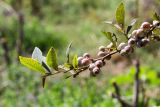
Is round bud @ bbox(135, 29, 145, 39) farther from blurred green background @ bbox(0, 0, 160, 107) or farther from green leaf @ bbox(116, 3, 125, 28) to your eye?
blurred green background @ bbox(0, 0, 160, 107)

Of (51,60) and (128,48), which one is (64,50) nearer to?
(51,60)

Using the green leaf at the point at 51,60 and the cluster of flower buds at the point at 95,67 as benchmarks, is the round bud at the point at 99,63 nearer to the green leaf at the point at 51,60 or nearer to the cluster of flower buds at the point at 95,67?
the cluster of flower buds at the point at 95,67

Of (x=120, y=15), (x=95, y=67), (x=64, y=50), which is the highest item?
(x=64, y=50)

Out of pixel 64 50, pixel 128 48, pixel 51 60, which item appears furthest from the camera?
pixel 64 50

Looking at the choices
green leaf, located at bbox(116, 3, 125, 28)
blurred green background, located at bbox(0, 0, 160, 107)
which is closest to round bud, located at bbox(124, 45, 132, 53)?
green leaf, located at bbox(116, 3, 125, 28)

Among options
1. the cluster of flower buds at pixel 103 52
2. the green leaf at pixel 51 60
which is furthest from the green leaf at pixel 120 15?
the green leaf at pixel 51 60

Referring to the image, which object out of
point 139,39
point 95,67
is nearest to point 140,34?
point 139,39

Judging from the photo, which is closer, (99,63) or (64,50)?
(99,63)

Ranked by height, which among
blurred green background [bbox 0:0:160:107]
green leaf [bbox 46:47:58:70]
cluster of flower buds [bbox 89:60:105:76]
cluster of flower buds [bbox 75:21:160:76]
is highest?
blurred green background [bbox 0:0:160:107]

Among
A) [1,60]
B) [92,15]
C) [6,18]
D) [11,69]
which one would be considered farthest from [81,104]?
[92,15]
